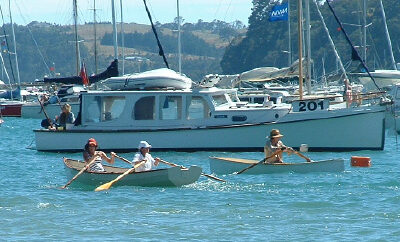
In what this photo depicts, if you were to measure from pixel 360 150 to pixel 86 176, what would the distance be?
11.0 m

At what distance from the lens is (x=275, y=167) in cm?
2708

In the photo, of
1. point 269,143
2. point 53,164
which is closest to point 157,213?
point 269,143

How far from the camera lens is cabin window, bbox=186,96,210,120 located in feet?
109

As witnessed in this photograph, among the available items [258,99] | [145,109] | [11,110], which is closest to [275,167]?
[145,109]

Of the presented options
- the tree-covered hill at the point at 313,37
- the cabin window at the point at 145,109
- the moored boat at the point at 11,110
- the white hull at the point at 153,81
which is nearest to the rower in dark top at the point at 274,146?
the cabin window at the point at 145,109

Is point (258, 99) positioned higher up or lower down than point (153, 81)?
lower down

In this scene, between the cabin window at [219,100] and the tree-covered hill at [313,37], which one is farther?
the tree-covered hill at [313,37]

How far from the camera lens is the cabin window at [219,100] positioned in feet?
Result: 109

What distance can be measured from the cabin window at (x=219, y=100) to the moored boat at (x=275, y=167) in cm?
554

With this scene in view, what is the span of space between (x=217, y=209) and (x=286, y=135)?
10791mm

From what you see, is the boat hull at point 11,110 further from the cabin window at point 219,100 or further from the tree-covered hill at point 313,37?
the cabin window at point 219,100

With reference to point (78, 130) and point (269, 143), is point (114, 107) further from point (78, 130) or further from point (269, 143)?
point (269, 143)

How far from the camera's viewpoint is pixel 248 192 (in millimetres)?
24969

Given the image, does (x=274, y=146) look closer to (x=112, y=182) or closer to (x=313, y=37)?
(x=112, y=182)
